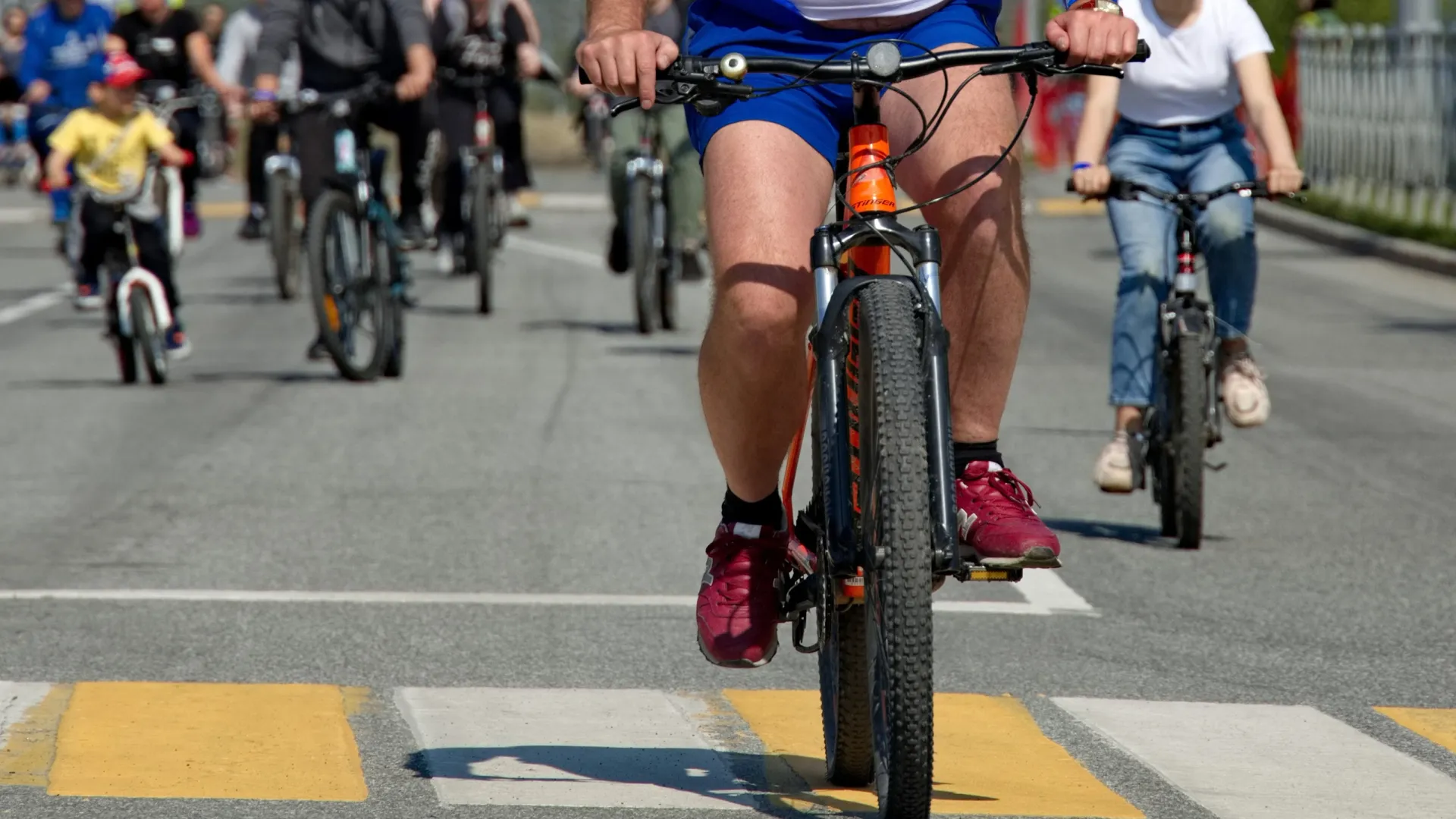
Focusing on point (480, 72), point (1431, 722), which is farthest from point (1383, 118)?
point (1431, 722)

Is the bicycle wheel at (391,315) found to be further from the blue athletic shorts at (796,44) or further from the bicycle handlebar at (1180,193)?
the blue athletic shorts at (796,44)

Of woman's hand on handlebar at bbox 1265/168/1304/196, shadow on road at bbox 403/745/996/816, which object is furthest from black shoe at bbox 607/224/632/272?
shadow on road at bbox 403/745/996/816

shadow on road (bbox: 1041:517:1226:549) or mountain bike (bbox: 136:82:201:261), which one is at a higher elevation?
mountain bike (bbox: 136:82:201:261)

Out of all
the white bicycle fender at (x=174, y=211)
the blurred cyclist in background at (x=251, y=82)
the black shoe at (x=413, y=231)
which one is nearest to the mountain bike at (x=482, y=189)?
the white bicycle fender at (x=174, y=211)

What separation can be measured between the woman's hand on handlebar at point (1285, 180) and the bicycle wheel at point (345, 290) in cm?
502

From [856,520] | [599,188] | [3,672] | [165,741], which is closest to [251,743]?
Result: [165,741]

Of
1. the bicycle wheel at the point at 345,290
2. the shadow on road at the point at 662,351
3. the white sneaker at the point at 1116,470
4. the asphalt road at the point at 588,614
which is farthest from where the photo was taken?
the shadow on road at the point at 662,351

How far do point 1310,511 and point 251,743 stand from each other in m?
4.58

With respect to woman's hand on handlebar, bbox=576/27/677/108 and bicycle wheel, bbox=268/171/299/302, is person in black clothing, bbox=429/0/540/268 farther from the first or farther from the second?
woman's hand on handlebar, bbox=576/27/677/108

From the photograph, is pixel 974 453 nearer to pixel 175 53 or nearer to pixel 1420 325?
pixel 1420 325

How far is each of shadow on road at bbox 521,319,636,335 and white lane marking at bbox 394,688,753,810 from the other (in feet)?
31.2

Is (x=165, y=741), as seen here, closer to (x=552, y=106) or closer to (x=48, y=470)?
(x=48, y=470)

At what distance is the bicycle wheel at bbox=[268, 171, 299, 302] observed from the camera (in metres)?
16.4

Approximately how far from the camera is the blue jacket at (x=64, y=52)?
1891 centimetres
